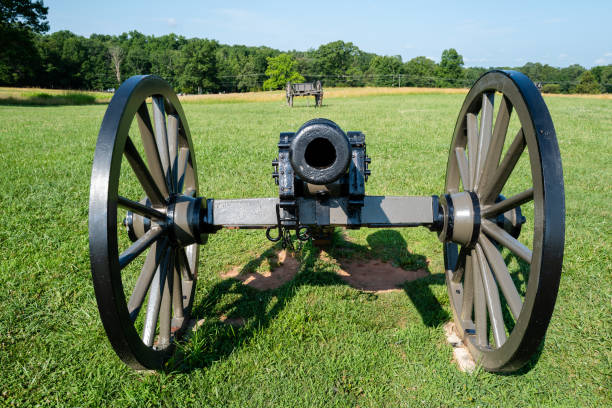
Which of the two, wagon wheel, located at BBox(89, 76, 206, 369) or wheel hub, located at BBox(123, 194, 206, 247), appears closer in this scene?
wagon wheel, located at BBox(89, 76, 206, 369)

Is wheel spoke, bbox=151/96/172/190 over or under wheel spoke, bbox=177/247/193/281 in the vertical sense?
over

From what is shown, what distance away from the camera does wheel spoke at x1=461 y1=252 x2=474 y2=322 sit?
269 cm

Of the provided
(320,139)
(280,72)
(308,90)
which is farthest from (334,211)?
(280,72)

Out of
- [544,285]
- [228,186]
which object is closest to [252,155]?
[228,186]

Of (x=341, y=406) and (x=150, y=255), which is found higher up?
(x=150, y=255)

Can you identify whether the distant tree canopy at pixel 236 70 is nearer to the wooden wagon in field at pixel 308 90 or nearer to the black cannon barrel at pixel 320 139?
the wooden wagon in field at pixel 308 90

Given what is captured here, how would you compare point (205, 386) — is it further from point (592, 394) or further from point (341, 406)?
point (592, 394)

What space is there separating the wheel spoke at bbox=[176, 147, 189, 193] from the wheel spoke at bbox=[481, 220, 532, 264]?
6.82 feet

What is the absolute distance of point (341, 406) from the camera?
7.43ft

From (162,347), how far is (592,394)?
2536 millimetres

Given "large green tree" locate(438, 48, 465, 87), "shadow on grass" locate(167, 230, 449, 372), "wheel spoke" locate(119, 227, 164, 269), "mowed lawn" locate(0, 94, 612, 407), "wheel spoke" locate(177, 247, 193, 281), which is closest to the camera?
"wheel spoke" locate(119, 227, 164, 269)

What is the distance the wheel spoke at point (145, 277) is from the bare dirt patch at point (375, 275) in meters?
1.82

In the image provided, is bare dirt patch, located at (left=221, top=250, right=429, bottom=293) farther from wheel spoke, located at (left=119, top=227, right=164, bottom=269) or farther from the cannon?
wheel spoke, located at (left=119, top=227, right=164, bottom=269)

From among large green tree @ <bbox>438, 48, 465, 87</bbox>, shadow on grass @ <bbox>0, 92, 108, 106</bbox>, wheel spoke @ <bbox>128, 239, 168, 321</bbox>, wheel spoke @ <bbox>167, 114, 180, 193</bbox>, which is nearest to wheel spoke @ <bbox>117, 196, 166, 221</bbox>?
wheel spoke @ <bbox>128, 239, 168, 321</bbox>
